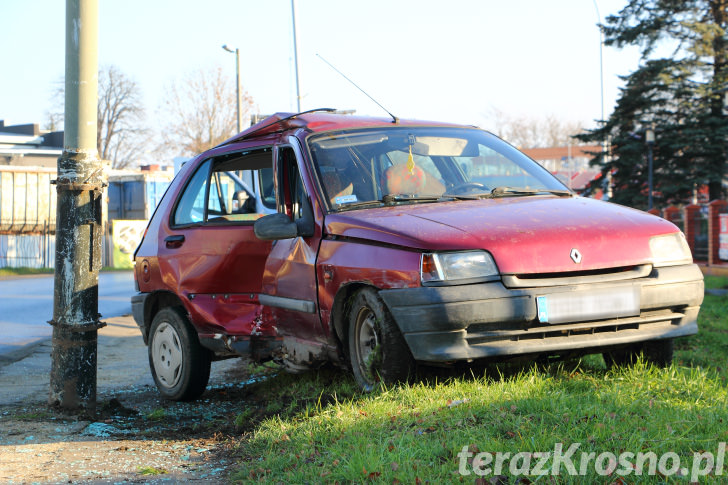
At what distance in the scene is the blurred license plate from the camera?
4316 millimetres

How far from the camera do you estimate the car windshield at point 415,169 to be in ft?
17.2

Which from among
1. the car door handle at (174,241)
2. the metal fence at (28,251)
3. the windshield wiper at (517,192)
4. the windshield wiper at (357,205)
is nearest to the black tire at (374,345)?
the windshield wiper at (357,205)

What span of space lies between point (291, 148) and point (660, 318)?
2.50m

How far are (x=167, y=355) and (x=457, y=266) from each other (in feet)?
10.2

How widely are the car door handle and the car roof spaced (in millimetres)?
835

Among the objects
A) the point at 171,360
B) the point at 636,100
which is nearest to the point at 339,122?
the point at 171,360

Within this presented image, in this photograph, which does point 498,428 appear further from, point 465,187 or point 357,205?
point 465,187

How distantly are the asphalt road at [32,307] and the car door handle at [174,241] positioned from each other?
13.1 feet

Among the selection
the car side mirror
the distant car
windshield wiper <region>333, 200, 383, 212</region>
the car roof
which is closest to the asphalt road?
the distant car

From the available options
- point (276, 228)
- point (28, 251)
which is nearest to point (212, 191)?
point (276, 228)

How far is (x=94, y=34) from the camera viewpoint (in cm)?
615

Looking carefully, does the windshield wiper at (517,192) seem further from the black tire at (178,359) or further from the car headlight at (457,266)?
the black tire at (178,359)

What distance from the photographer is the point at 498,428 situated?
378cm

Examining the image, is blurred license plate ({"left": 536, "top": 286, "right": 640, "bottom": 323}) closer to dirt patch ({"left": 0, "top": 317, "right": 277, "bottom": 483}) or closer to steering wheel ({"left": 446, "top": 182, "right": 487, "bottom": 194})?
steering wheel ({"left": 446, "top": 182, "right": 487, "bottom": 194})
